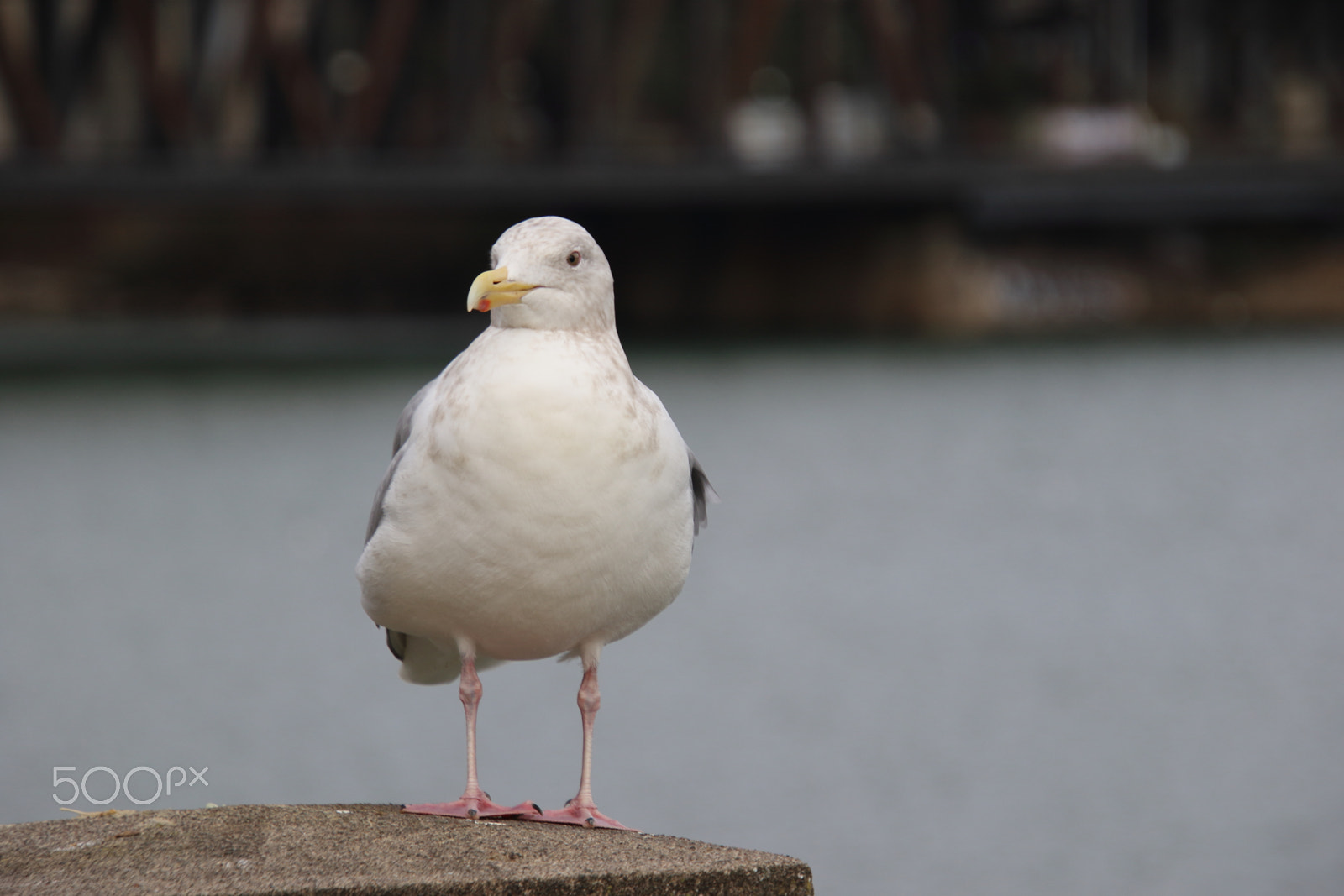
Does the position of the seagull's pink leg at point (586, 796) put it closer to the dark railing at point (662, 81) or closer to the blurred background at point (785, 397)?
the blurred background at point (785, 397)

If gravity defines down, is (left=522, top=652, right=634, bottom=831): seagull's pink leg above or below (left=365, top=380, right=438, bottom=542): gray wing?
below

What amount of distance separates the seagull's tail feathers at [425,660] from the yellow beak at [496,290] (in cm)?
121

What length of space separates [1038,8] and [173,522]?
4646cm

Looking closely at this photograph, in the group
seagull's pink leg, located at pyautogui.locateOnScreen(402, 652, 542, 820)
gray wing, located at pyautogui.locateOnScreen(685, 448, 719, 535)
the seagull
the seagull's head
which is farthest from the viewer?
gray wing, located at pyautogui.locateOnScreen(685, 448, 719, 535)

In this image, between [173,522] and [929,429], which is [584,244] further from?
[929,429]

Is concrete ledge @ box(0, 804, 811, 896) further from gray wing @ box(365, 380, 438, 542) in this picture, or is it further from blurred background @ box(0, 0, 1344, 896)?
blurred background @ box(0, 0, 1344, 896)

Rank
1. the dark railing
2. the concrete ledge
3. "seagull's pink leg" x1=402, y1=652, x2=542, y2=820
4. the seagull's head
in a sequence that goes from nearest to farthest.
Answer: the concrete ledge
the seagull's head
"seagull's pink leg" x1=402, y1=652, x2=542, y2=820
the dark railing

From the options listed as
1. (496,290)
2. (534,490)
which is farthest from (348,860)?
(496,290)

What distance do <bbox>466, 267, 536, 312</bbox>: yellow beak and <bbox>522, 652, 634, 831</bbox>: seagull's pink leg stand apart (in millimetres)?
1118

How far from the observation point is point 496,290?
4.44 m

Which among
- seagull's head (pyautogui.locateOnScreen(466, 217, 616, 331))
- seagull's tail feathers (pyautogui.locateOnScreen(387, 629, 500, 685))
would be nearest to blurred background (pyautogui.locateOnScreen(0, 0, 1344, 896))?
seagull's tail feathers (pyautogui.locateOnScreen(387, 629, 500, 685))

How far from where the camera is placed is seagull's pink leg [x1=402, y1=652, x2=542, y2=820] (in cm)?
467

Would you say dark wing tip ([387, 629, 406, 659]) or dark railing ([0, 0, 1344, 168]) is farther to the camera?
dark railing ([0, 0, 1344, 168])

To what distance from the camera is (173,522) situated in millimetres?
17438
